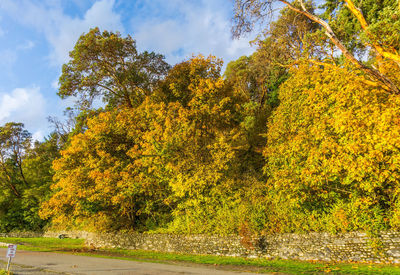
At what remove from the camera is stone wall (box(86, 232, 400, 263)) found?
35.1 ft

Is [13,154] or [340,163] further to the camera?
[13,154]

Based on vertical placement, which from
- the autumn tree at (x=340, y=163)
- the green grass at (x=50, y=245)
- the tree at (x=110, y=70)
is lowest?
the green grass at (x=50, y=245)

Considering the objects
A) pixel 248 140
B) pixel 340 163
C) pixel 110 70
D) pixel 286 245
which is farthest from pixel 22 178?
pixel 340 163

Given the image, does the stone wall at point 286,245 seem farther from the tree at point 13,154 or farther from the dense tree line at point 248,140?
the tree at point 13,154

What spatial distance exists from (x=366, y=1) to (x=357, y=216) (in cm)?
1191

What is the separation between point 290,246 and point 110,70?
21.5m

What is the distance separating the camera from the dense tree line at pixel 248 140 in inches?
449

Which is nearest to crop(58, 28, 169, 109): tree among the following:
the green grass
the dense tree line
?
the dense tree line

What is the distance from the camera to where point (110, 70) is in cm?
2461

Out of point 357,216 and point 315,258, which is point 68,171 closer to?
point 315,258

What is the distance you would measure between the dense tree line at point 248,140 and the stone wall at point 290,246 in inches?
20.2

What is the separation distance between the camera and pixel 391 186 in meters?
11.6

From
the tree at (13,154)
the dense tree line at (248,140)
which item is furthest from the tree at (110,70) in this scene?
the tree at (13,154)

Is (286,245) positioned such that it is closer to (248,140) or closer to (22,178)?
(248,140)
